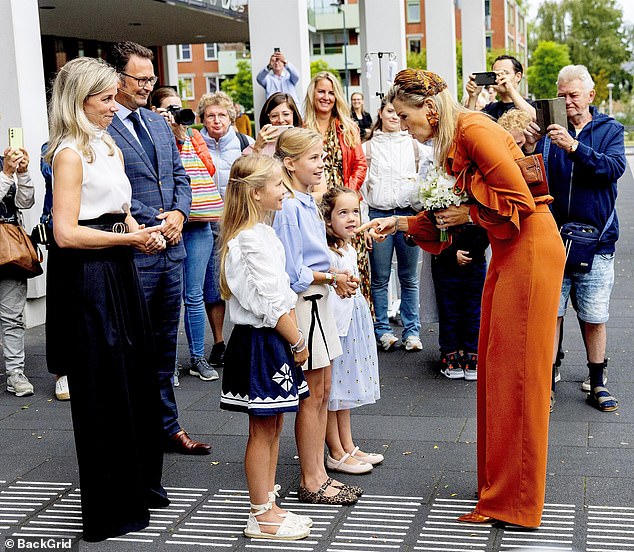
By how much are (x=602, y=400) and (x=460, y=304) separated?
1566mm

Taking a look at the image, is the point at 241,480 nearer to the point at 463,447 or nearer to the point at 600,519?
the point at 463,447

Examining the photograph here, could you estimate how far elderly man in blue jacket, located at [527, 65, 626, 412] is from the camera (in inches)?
254

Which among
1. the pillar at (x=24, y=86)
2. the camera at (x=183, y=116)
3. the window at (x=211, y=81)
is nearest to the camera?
the camera at (x=183, y=116)

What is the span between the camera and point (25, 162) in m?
7.25

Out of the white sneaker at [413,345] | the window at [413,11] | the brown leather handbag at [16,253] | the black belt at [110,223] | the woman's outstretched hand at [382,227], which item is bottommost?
the white sneaker at [413,345]

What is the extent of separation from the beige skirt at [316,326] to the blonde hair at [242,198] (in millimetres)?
494

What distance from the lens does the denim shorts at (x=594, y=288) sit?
6.72 m

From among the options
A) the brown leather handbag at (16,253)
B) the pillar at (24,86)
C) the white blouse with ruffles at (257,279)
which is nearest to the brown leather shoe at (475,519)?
the white blouse with ruffles at (257,279)

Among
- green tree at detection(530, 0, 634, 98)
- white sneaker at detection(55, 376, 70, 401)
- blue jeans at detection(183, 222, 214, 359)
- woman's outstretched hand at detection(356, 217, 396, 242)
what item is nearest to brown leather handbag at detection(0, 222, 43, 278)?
white sneaker at detection(55, 376, 70, 401)

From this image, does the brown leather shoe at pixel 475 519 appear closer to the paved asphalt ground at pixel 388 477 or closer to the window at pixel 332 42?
the paved asphalt ground at pixel 388 477

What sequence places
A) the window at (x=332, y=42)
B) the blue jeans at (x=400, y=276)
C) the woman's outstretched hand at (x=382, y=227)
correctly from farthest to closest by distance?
the window at (x=332, y=42)
the blue jeans at (x=400, y=276)
the woman's outstretched hand at (x=382, y=227)

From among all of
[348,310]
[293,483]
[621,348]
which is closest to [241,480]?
[293,483]

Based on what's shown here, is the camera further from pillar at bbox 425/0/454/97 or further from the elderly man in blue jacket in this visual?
pillar at bbox 425/0/454/97

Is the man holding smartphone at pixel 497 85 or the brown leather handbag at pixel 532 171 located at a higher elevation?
the man holding smartphone at pixel 497 85
